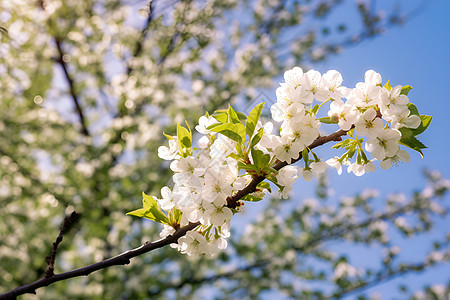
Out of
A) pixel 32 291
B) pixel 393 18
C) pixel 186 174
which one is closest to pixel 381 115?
pixel 186 174

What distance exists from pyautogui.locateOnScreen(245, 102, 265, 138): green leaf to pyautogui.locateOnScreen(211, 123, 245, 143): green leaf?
28 millimetres

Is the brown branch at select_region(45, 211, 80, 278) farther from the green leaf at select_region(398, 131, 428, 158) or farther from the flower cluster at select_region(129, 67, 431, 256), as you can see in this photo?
the green leaf at select_region(398, 131, 428, 158)

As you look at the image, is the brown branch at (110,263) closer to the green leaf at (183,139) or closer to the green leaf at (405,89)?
the green leaf at (183,139)

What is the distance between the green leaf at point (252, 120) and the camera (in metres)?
0.97

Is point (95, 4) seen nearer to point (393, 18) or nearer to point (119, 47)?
point (119, 47)

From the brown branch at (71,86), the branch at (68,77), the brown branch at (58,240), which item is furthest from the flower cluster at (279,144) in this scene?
the brown branch at (71,86)

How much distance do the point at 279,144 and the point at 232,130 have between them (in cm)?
14

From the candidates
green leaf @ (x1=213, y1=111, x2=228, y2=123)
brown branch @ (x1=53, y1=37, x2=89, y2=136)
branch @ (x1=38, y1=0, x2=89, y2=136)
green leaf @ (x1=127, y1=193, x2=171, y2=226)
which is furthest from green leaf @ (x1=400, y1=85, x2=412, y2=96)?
brown branch @ (x1=53, y1=37, x2=89, y2=136)

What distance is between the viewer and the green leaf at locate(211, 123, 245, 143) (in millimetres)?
926

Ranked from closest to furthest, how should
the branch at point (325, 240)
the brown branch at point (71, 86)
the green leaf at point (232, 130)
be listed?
the green leaf at point (232, 130) → the brown branch at point (71, 86) → the branch at point (325, 240)

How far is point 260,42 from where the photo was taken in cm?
493

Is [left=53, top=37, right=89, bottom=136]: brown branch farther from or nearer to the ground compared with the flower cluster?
farther from the ground

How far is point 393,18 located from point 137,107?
13.4ft

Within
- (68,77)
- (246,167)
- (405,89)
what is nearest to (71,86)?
(68,77)
